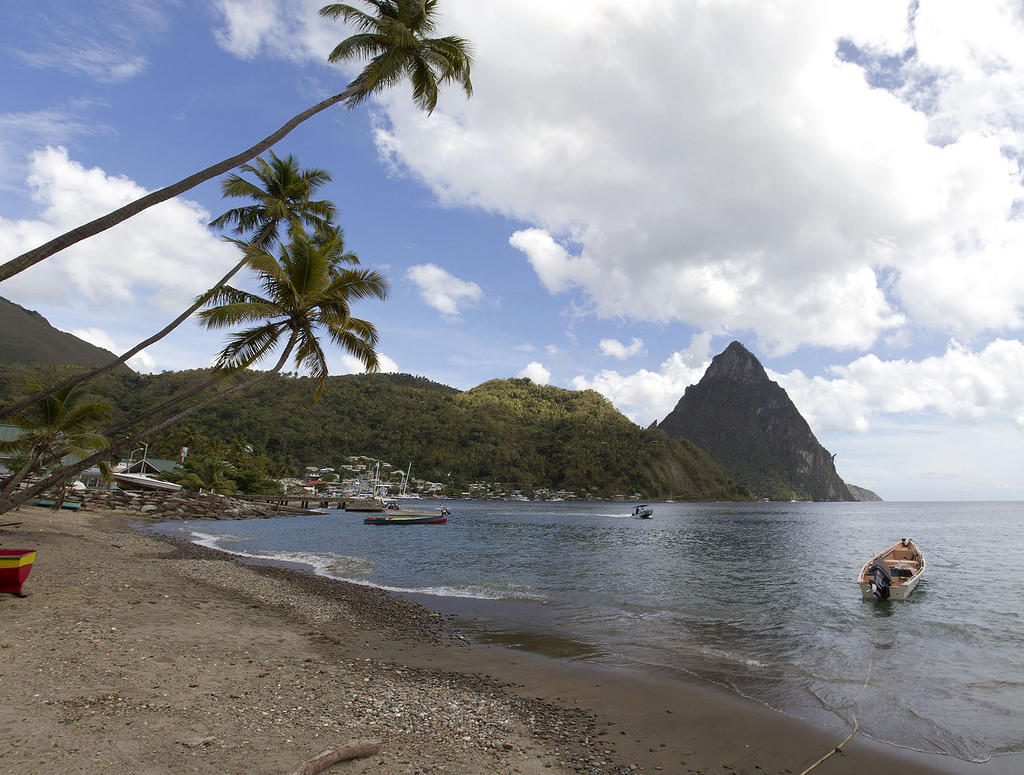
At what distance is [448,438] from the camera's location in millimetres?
160750

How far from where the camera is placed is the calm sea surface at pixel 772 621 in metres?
8.90

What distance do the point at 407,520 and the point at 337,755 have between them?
49418 mm

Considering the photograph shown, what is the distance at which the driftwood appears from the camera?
451cm

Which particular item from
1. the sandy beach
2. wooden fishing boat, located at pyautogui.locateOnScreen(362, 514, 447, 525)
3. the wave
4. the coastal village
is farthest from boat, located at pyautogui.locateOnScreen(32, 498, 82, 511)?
the coastal village

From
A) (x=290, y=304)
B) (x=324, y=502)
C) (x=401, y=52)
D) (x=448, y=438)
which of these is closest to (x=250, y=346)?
(x=290, y=304)

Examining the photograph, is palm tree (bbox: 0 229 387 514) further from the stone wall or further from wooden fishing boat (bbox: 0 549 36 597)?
the stone wall

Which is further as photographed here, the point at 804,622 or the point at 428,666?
the point at 804,622

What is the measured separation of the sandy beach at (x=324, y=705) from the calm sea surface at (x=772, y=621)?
54.1 inches

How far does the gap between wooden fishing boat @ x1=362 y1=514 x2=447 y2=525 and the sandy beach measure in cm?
4113

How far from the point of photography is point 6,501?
9.41 metres

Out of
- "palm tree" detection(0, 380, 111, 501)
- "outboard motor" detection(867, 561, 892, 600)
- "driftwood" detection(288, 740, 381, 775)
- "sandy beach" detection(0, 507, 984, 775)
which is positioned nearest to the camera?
"driftwood" detection(288, 740, 381, 775)

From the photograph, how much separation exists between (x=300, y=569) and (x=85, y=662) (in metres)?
15.4

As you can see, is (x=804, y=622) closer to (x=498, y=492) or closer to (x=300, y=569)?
(x=300, y=569)

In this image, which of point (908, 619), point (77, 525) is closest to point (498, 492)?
point (77, 525)
